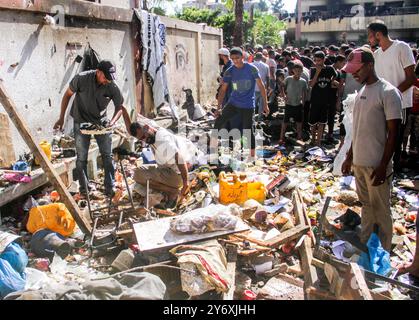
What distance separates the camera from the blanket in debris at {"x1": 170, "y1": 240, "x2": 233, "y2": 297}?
3.29 metres

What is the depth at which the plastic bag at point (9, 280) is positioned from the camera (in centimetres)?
338

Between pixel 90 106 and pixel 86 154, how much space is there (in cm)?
70

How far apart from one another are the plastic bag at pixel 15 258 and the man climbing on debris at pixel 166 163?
191 centimetres

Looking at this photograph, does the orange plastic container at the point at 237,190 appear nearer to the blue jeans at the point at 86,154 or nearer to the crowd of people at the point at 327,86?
the blue jeans at the point at 86,154

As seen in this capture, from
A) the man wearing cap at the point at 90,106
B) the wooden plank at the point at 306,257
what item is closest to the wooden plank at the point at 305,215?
the wooden plank at the point at 306,257

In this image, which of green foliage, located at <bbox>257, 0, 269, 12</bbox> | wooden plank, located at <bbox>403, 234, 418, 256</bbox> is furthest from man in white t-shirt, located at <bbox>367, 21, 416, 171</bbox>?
green foliage, located at <bbox>257, 0, 269, 12</bbox>

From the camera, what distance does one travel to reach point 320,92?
8.51 m

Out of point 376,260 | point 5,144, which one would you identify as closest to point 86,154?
point 5,144

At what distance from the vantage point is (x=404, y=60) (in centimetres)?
533

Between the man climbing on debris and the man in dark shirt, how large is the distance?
3.77 m

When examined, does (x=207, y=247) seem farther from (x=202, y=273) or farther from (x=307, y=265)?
(x=307, y=265)
